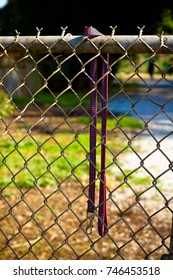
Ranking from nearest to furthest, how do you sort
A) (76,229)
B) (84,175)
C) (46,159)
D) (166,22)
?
(76,229) < (84,175) < (46,159) < (166,22)

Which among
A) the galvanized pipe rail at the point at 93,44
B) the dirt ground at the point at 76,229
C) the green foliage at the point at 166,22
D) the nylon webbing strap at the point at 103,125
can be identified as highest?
the green foliage at the point at 166,22

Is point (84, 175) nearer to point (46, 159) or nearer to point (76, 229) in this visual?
point (46, 159)

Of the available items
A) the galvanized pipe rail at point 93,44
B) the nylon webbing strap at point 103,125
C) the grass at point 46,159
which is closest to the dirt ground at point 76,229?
the grass at point 46,159

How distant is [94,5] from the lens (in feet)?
57.3

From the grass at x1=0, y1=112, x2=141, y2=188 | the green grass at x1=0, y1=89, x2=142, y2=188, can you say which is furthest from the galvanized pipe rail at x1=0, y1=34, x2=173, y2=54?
the grass at x1=0, y1=112, x2=141, y2=188

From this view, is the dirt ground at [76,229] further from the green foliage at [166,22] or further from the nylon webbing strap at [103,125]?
the green foliage at [166,22]

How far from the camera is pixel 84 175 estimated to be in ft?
18.3

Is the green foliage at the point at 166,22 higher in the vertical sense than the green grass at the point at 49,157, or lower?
higher

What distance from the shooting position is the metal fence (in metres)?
1.97

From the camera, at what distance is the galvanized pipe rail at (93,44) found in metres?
1.80

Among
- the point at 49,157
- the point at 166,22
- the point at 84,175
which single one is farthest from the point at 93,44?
the point at 166,22

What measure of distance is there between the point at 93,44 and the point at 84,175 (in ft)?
12.4
